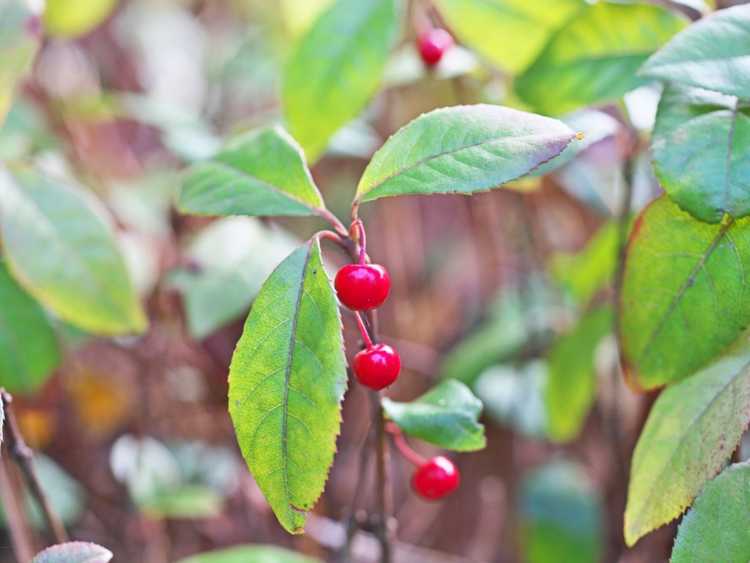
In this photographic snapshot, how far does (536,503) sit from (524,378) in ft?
0.57

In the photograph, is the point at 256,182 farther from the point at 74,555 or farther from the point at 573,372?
the point at 573,372

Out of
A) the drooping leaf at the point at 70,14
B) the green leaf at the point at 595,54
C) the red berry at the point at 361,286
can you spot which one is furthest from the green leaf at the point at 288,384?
the drooping leaf at the point at 70,14

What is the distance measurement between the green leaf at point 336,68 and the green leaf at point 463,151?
13.4 inches

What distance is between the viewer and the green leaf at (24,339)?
0.95 metres

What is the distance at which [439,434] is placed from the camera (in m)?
0.65

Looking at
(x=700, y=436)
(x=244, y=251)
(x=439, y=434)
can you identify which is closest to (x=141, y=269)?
(x=244, y=251)

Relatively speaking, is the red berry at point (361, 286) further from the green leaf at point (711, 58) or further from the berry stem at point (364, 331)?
the green leaf at point (711, 58)

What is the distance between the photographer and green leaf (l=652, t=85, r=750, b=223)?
0.59 meters

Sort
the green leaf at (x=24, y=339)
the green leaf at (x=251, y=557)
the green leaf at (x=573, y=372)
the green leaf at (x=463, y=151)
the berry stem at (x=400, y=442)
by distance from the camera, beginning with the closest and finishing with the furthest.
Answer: the green leaf at (x=463, y=151)
the berry stem at (x=400, y=442)
the green leaf at (x=251, y=557)
the green leaf at (x=24, y=339)
the green leaf at (x=573, y=372)

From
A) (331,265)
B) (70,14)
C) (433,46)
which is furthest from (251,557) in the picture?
(70,14)

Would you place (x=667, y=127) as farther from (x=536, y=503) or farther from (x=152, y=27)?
(x=152, y=27)

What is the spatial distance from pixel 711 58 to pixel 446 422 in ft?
1.02

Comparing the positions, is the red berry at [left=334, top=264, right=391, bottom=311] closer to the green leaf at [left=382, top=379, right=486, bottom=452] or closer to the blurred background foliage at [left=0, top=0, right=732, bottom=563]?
the green leaf at [left=382, top=379, right=486, bottom=452]

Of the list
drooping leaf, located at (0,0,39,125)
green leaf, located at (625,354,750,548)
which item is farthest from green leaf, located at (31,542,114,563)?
drooping leaf, located at (0,0,39,125)
